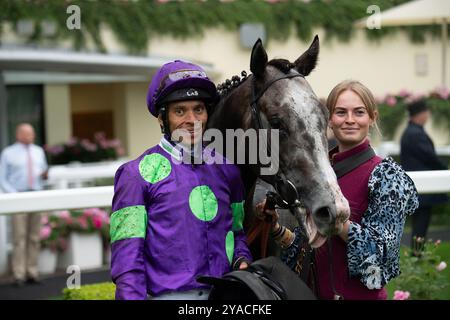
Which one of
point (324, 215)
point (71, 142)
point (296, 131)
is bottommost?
point (324, 215)

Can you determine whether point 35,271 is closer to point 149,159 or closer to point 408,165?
point 408,165

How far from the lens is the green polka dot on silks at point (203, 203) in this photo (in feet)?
7.91

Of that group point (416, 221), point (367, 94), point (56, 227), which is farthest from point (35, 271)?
point (367, 94)

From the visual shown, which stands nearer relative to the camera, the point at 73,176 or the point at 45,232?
the point at 45,232

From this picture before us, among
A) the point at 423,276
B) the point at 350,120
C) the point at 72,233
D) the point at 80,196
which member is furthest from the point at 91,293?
the point at 72,233

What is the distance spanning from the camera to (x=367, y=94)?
275 cm

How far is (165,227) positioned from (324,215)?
50cm

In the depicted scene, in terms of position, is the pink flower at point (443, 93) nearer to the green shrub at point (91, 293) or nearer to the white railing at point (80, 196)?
the white railing at point (80, 196)

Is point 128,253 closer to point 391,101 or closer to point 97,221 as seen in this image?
point 97,221

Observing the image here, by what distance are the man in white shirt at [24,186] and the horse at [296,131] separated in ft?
15.7

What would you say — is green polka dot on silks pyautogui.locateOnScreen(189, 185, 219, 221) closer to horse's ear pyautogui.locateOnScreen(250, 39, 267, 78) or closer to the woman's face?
horse's ear pyautogui.locateOnScreen(250, 39, 267, 78)

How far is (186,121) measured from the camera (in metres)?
2.51

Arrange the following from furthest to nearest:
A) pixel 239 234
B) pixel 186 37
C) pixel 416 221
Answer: pixel 186 37, pixel 416 221, pixel 239 234
